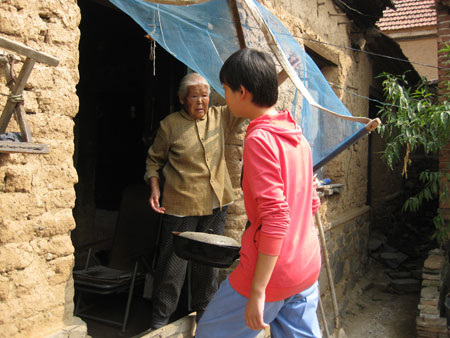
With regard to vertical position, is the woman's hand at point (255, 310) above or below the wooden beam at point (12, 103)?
below

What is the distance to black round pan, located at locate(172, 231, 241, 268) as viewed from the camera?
Result: 8.01ft

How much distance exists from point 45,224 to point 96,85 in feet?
13.6

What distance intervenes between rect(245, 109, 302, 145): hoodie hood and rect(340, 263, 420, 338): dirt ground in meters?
4.37

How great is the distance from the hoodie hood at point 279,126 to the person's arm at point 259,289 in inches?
18.1

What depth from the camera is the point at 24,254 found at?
2199 millimetres

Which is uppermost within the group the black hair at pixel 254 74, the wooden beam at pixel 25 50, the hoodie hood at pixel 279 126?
the wooden beam at pixel 25 50

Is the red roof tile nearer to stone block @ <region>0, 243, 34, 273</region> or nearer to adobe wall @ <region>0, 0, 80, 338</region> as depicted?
adobe wall @ <region>0, 0, 80, 338</region>

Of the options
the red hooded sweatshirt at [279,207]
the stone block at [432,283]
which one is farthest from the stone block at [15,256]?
the stone block at [432,283]

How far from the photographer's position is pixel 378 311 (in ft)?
21.0

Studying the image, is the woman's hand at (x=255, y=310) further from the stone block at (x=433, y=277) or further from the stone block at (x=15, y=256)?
the stone block at (x=433, y=277)

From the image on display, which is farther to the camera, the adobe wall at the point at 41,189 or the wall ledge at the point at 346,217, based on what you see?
the wall ledge at the point at 346,217

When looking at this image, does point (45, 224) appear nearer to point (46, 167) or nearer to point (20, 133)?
point (46, 167)

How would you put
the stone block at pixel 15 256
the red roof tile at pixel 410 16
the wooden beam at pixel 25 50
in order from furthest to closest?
the red roof tile at pixel 410 16
the stone block at pixel 15 256
the wooden beam at pixel 25 50

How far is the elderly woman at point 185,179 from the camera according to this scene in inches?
121
